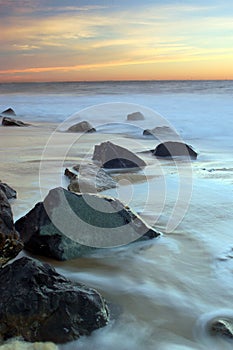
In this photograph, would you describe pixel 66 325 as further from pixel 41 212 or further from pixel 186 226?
pixel 186 226

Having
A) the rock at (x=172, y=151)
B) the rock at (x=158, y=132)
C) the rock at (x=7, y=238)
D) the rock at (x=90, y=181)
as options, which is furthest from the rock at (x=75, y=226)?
the rock at (x=158, y=132)

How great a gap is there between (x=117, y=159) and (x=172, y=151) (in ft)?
4.73

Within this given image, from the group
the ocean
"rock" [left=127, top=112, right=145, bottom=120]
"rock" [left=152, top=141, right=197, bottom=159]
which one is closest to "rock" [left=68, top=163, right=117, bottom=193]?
the ocean

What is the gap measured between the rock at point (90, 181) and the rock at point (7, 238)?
5.51 ft

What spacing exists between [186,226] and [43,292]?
1.75 m

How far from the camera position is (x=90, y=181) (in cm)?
448

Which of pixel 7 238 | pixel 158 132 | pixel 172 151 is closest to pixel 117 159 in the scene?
pixel 172 151

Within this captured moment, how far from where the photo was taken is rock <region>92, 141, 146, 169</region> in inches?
230

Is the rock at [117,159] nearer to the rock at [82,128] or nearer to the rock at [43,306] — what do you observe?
the rock at [43,306]

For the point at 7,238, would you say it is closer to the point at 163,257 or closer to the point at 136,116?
the point at 163,257

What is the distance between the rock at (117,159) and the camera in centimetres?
584

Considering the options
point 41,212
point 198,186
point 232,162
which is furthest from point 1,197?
point 232,162

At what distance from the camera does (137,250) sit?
296 centimetres

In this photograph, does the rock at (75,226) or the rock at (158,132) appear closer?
the rock at (75,226)
